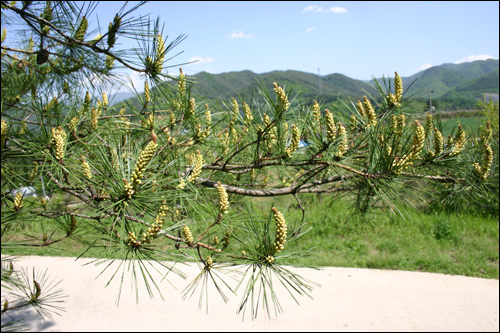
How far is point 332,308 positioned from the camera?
3.06 m

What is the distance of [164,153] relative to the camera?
135cm

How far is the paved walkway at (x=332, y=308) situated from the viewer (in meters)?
2.83

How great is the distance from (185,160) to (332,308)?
2233 millimetres

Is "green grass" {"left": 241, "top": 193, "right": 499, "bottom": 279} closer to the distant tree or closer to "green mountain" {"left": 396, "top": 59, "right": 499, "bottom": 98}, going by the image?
the distant tree

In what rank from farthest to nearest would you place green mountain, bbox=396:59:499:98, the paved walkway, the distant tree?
green mountain, bbox=396:59:499:98 < the paved walkway < the distant tree

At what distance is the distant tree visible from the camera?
0.94 meters

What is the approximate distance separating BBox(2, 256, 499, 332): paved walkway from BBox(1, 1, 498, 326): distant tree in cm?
154

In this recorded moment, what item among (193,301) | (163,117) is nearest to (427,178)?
(163,117)

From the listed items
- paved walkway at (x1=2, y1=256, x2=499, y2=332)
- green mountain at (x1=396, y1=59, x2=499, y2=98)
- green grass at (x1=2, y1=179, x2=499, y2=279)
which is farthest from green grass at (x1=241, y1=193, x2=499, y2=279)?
green mountain at (x1=396, y1=59, x2=499, y2=98)

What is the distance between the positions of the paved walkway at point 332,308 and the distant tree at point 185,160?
1538 mm

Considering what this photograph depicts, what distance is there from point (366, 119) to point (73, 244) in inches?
184

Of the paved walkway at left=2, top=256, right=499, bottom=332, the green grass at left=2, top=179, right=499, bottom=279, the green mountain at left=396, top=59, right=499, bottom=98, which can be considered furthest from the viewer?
the green mountain at left=396, top=59, right=499, bottom=98

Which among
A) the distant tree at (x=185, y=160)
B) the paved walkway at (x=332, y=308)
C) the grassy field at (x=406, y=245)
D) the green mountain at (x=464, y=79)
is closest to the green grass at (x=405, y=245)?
the grassy field at (x=406, y=245)

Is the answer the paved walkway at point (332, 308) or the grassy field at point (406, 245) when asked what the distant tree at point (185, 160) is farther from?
the grassy field at point (406, 245)
